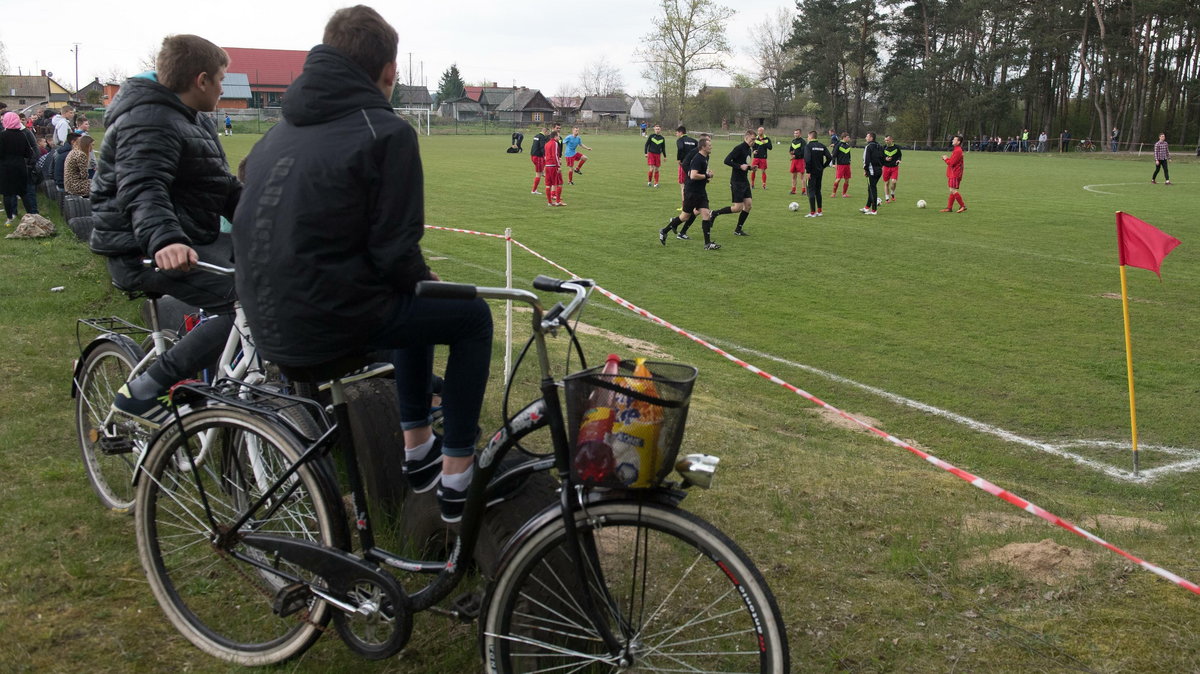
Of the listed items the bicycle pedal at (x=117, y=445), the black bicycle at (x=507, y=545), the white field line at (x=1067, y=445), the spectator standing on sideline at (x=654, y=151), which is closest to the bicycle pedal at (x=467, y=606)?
the black bicycle at (x=507, y=545)

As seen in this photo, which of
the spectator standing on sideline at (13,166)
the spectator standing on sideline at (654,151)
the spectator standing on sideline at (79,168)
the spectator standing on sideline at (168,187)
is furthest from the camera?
the spectator standing on sideline at (654,151)

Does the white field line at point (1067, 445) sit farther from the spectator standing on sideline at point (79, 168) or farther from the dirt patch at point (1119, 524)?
the spectator standing on sideline at point (79, 168)

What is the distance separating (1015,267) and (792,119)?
8120 centimetres

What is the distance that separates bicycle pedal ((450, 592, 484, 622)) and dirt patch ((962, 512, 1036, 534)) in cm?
262

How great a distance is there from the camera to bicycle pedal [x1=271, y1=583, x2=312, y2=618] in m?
3.05

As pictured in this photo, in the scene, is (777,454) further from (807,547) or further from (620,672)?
(620,672)

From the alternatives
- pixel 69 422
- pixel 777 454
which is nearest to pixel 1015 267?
pixel 777 454

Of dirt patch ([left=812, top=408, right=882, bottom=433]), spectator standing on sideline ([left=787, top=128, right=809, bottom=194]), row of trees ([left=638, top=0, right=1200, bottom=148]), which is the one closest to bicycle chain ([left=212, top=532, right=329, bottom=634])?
dirt patch ([left=812, top=408, right=882, bottom=433])

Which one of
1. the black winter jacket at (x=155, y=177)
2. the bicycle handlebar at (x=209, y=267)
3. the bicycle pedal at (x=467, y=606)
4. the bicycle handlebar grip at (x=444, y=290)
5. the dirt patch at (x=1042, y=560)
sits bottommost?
the dirt patch at (x=1042, y=560)

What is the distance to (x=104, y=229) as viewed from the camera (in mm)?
4047

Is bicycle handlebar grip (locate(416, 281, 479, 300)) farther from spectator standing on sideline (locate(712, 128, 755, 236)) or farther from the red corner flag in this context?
spectator standing on sideline (locate(712, 128, 755, 236))

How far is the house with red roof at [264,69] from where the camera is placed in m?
109

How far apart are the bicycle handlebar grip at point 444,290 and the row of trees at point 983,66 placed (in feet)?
221

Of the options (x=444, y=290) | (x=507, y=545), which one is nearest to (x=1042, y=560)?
(x=507, y=545)
